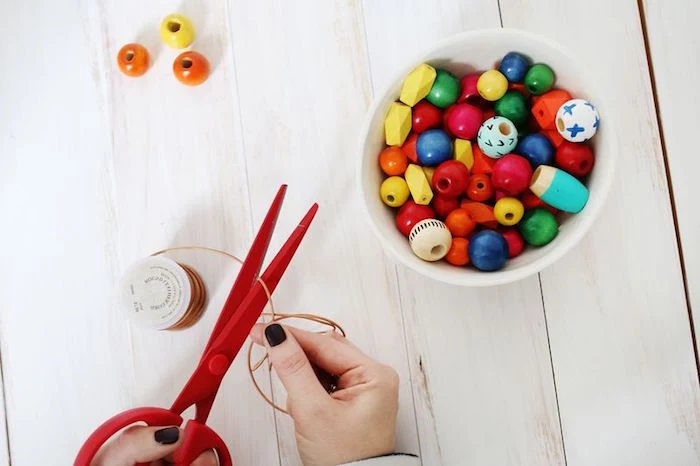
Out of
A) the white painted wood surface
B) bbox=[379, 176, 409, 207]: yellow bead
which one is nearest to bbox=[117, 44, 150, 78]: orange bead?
the white painted wood surface

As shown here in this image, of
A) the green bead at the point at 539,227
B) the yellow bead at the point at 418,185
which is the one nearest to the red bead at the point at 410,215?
the yellow bead at the point at 418,185

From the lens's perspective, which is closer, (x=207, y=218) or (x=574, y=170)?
(x=574, y=170)

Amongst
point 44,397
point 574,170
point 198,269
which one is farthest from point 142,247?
point 574,170

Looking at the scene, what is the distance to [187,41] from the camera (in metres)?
0.90

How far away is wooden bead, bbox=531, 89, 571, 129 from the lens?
29.6 inches

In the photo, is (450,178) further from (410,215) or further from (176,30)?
(176,30)

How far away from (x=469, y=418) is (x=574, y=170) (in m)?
0.34

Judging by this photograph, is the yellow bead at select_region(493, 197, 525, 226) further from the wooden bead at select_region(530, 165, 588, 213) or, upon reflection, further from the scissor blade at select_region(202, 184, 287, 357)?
the scissor blade at select_region(202, 184, 287, 357)

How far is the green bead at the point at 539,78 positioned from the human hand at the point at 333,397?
1.23 feet

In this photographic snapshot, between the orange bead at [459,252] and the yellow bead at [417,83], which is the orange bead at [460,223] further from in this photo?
the yellow bead at [417,83]

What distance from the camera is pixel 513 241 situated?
764 mm

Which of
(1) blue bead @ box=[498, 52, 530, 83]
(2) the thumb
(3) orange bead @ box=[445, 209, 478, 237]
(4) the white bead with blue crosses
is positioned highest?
(1) blue bead @ box=[498, 52, 530, 83]

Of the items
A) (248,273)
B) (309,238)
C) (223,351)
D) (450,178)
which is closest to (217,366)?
(223,351)

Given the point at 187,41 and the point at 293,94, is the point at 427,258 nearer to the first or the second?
the point at 293,94
